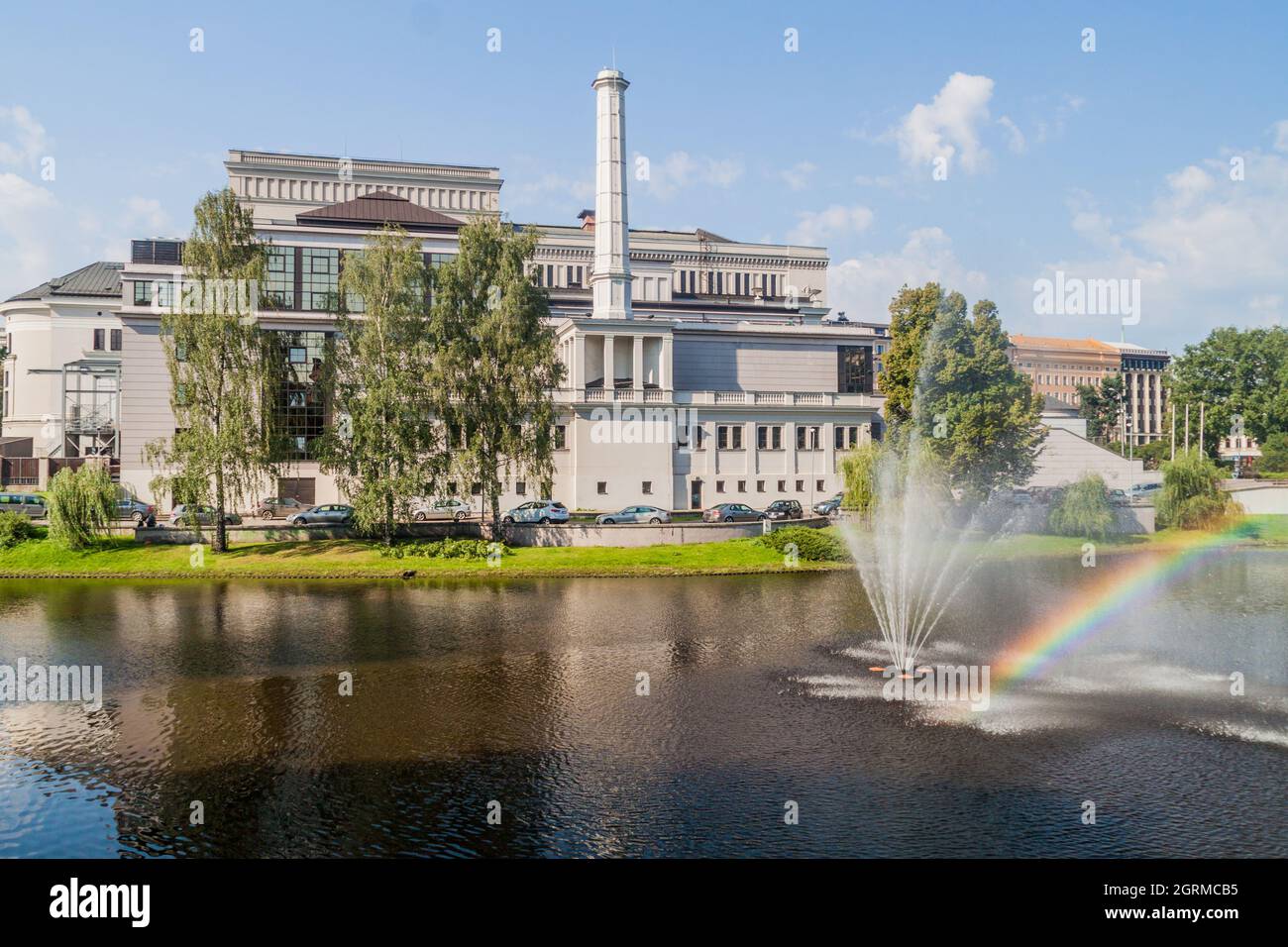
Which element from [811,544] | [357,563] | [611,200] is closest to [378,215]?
[611,200]

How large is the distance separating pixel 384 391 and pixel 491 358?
7.23m

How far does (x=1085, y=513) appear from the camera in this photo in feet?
223

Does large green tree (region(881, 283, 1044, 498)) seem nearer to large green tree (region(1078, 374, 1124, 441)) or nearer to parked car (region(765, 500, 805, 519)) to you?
parked car (region(765, 500, 805, 519))

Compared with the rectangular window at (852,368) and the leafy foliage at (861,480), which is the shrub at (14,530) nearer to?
the leafy foliage at (861,480)

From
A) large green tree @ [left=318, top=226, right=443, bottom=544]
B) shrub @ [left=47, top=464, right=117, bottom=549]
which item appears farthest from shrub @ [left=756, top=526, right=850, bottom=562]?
shrub @ [left=47, top=464, right=117, bottom=549]

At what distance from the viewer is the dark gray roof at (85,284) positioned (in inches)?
4368

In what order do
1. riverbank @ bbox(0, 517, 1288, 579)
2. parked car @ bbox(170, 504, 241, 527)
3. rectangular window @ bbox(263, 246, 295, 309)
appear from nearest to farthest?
1. riverbank @ bbox(0, 517, 1288, 579)
2. parked car @ bbox(170, 504, 241, 527)
3. rectangular window @ bbox(263, 246, 295, 309)

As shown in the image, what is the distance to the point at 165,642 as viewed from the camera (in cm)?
3616

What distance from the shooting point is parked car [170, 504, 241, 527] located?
5709cm

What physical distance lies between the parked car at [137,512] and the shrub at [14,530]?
16.6ft

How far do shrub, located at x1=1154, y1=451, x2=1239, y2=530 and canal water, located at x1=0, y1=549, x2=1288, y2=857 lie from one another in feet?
111
